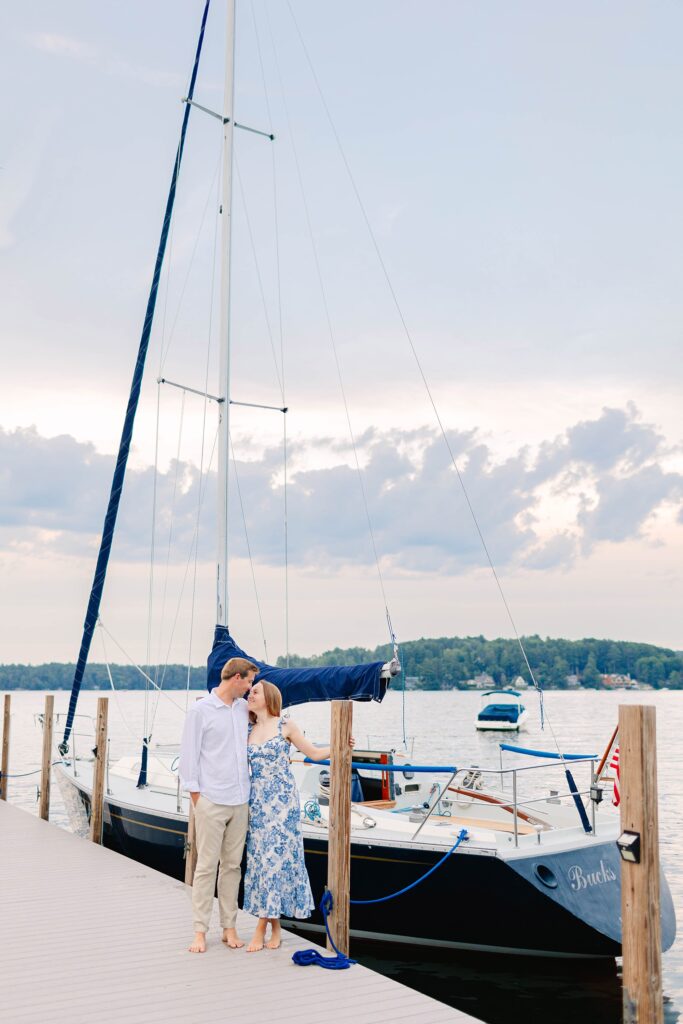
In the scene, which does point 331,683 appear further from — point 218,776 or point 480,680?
point 480,680

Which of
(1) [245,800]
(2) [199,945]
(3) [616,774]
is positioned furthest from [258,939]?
(3) [616,774]

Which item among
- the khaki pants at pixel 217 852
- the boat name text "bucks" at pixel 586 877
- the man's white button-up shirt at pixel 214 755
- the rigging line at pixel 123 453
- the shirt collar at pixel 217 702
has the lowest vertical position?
the boat name text "bucks" at pixel 586 877

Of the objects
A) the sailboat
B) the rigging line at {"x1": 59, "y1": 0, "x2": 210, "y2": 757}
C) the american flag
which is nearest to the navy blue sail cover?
the sailboat

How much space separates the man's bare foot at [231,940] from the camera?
6387 millimetres

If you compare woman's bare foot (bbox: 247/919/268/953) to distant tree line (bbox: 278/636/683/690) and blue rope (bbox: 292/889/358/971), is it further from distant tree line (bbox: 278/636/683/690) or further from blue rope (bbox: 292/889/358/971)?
distant tree line (bbox: 278/636/683/690)

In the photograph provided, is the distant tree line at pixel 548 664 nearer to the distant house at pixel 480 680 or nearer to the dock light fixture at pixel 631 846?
the distant house at pixel 480 680

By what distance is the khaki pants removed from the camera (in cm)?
612

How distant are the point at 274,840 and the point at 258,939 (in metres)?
0.83

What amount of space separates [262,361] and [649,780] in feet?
37.1

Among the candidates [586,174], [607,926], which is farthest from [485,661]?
[607,926]

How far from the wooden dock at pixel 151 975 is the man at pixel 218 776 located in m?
0.53

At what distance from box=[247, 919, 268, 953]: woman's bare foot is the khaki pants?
21cm

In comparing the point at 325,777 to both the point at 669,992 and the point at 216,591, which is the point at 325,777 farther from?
the point at 669,992

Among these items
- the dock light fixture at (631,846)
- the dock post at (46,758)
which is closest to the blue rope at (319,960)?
the dock light fixture at (631,846)
